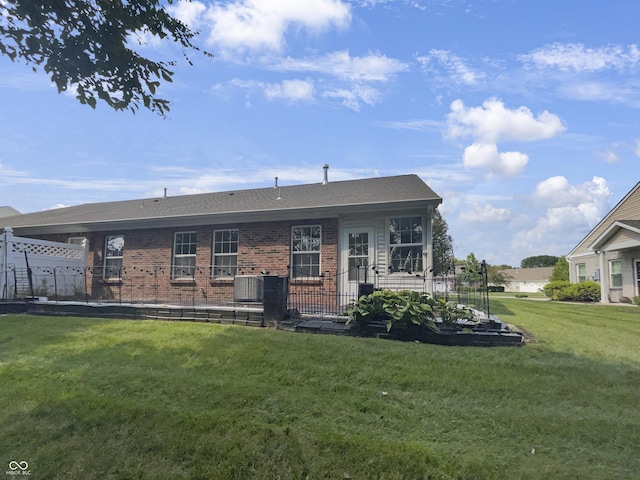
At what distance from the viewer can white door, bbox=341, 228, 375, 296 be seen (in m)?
10.8

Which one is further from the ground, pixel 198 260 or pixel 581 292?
pixel 198 260

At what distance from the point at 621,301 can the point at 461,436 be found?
68.1 ft

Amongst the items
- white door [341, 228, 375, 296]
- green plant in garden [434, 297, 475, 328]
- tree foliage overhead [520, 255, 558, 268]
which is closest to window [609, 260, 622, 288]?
white door [341, 228, 375, 296]

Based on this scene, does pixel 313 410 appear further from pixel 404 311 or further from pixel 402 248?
pixel 402 248

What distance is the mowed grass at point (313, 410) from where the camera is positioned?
9.82 ft

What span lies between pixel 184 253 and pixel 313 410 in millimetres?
10384

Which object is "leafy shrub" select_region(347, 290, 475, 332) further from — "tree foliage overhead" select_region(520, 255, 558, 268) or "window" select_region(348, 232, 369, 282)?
"tree foliage overhead" select_region(520, 255, 558, 268)

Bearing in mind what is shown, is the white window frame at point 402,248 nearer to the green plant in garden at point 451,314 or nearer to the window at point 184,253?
the green plant in garden at point 451,314

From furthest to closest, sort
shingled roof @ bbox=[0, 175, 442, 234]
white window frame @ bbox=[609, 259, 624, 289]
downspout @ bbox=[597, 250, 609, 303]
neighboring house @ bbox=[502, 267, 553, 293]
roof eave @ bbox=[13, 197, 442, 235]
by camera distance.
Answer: neighboring house @ bbox=[502, 267, 553, 293]
downspout @ bbox=[597, 250, 609, 303]
white window frame @ bbox=[609, 259, 624, 289]
shingled roof @ bbox=[0, 175, 442, 234]
roof eave @ bbox=[13, 197, 442, 235]

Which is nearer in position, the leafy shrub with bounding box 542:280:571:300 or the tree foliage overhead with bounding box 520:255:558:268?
the leafy shrub with bounding box 542:280:571:300

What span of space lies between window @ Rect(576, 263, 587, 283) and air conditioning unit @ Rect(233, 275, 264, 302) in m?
25.0

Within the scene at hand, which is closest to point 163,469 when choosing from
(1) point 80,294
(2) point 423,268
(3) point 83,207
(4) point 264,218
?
(2) point 423,268

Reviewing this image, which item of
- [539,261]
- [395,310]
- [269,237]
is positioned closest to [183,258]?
[269,237]

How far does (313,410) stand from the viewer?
12.4 ft
